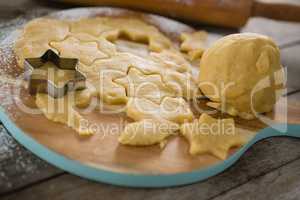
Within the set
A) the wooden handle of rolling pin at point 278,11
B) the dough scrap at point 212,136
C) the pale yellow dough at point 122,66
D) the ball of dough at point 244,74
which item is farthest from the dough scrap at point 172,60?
the wooden handle of rolling pin at point 278,11

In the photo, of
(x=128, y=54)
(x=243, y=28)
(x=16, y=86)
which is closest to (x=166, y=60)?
(x=128, y=54)

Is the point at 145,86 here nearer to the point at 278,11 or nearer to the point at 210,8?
the point at 210,8

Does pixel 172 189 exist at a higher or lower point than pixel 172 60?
lower

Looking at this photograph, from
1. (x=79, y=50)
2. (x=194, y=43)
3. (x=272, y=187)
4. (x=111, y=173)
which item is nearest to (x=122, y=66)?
(x=79, y=50)

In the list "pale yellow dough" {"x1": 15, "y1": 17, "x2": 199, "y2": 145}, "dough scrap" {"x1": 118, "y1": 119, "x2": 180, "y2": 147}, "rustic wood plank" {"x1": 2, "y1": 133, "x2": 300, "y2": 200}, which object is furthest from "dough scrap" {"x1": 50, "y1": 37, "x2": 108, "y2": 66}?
"rustic wood plank" {"x1": 2, "y1": 133, "x2": 300, "y2": 200}

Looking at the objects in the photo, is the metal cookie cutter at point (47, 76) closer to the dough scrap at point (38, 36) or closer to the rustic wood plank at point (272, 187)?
the dough scrap at point (38, 36)

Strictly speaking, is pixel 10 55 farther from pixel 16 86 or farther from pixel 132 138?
pixel 132 138
